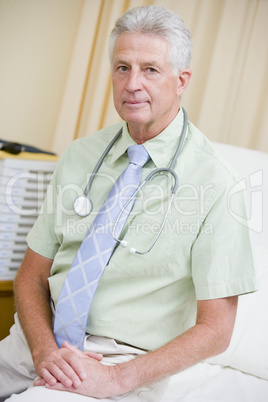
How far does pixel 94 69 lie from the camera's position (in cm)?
238

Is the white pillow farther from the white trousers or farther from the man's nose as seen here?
the man's nose

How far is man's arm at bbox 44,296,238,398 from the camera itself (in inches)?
46.2

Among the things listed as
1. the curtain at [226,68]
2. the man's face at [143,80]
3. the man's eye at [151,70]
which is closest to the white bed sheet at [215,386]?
the man's face at [143,80]

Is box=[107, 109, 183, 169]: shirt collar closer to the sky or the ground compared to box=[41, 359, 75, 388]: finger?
closer to the sky

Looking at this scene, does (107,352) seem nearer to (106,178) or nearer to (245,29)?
(106,178)

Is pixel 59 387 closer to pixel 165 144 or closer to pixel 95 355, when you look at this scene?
pixel 95 355

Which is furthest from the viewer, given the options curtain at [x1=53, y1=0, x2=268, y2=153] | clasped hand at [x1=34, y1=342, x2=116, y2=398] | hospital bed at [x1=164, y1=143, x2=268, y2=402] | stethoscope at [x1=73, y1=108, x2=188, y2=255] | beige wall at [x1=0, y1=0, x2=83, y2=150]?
beige wall at [x1=0, y1=0, x2=83, y2=150]

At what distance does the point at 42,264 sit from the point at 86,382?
0.43 m

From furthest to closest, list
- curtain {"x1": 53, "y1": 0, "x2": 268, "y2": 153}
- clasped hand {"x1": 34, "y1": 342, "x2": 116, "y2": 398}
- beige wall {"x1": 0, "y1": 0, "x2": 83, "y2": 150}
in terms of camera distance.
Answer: beige wall {"x1": 0, "y1": 0, "x2": 83, "y2": 150}, curtain {"x1": 53, "y1": 0, "x2": 268, "y2": 153}, clasped hand {"x1": 34, "y1": 342, "x2": 116, "y2": 398}

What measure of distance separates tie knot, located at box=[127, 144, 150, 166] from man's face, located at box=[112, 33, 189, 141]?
0.20 feet

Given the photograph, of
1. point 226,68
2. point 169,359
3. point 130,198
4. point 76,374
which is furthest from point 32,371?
point 226,68

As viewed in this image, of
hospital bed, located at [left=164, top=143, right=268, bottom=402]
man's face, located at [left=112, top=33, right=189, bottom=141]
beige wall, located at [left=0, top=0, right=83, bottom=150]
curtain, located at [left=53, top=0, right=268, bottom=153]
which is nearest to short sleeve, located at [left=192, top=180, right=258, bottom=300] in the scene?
hospital bed, located at [left=164, top=143, right=268, bottom=402]

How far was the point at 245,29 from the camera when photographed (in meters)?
2.09
